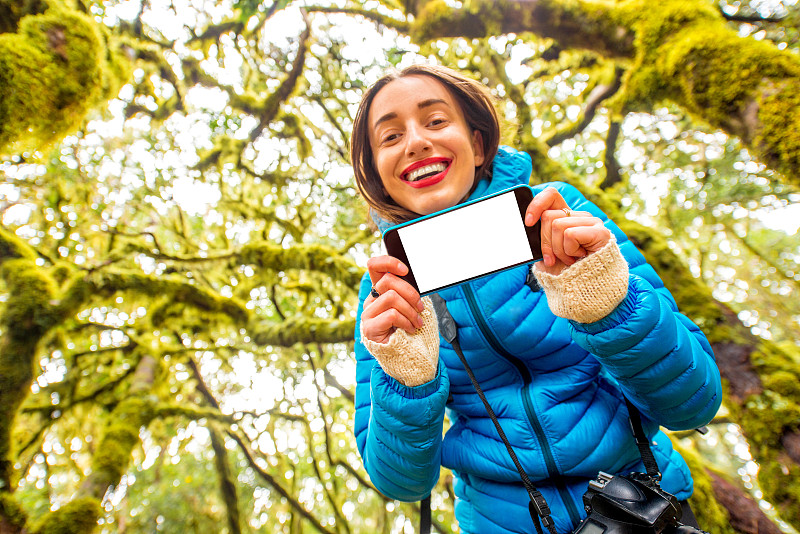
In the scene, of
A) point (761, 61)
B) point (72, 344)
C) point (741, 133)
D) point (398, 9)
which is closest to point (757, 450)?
point (741, 133)

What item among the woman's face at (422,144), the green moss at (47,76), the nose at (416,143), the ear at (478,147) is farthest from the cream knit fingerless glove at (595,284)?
the green moss at (47,76)

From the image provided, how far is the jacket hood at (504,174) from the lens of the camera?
1.54 metres

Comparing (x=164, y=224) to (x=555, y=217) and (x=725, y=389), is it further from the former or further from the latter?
(x=725, y=389)

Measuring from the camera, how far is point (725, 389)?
273 cm

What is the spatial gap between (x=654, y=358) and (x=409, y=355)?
0.71 metres

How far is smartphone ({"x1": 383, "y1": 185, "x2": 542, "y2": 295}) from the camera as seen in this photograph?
111 centimetres

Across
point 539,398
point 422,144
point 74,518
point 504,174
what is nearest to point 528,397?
point 539,398

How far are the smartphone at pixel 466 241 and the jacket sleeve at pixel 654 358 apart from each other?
0.28m

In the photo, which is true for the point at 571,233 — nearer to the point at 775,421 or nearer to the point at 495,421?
the point at 495,421

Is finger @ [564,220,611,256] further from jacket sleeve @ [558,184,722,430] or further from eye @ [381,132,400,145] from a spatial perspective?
eye @ [381,132,400,145]

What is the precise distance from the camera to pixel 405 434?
1244mm

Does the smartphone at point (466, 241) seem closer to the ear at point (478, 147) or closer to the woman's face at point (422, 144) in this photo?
the woman's face at point (422, 144)

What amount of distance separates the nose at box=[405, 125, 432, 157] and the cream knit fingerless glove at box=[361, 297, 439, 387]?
68 centimetres

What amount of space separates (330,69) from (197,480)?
631 centimetres
